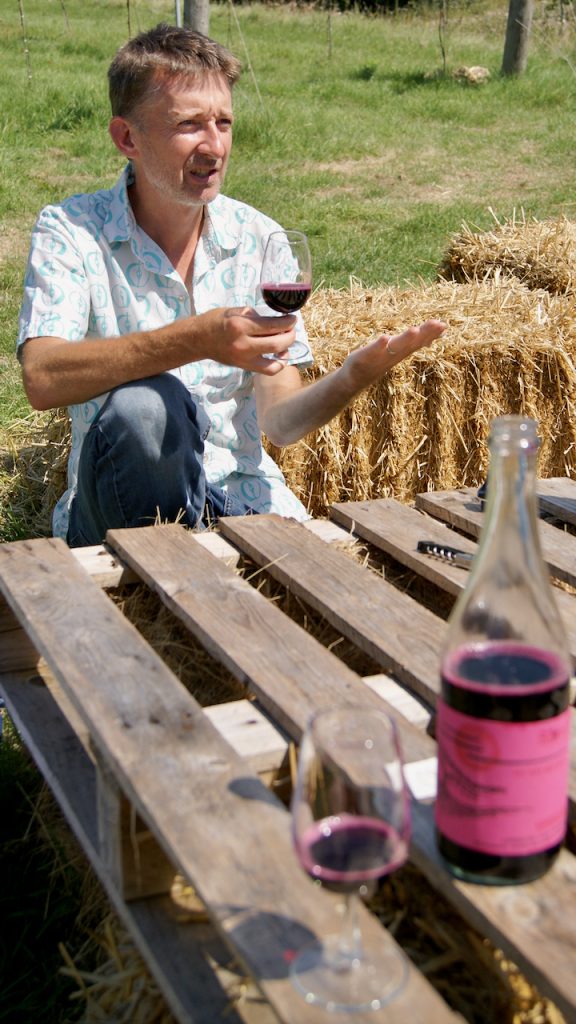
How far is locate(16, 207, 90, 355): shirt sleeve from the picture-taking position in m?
2.78

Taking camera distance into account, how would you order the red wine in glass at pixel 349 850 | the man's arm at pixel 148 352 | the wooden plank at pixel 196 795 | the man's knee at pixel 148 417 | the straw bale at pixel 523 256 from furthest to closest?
the straw bale at pixel 523 256
the man's knee at pixel 148 417
the man's arm at pixel 148 352
the wooden plank at pixel 196 795
the red wine in glass at pixel 349 850

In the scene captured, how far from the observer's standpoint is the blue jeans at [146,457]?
272cm

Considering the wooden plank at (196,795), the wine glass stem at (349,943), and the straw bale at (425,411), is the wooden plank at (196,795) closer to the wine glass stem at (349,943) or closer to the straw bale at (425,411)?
the wine glass stem at (349,943)

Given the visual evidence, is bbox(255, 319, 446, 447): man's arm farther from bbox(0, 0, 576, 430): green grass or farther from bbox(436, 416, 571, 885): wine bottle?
bbox(0, 0, 576, 430): green grass

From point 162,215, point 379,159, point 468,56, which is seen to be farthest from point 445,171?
point 162,215

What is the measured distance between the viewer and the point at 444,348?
4012 millimetres

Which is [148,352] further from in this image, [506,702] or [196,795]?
[506,702]

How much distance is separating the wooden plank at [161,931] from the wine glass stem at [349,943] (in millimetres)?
196

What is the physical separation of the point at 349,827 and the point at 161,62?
7.28 feet

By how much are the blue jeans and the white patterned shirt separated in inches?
6.7

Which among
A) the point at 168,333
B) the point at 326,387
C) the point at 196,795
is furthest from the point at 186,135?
the point at 196,795

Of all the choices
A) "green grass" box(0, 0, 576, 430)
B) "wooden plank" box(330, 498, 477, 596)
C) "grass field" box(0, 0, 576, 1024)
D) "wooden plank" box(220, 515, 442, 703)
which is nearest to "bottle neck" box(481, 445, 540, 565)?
"wooden plank" box(220, 515, 442, 703)

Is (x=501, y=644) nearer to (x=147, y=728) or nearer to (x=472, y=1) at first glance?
(x=147, y=728)

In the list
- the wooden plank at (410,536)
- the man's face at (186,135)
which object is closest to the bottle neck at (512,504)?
the wooden plank at (410,536)
